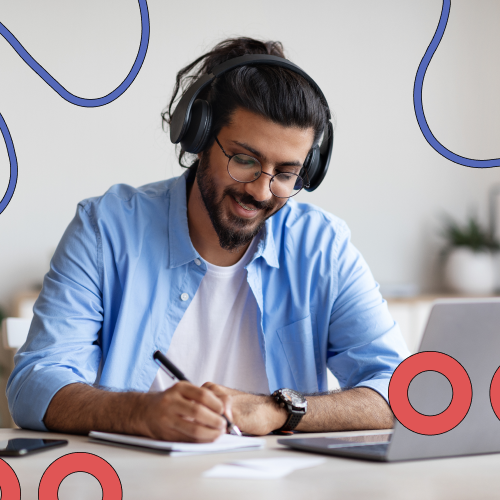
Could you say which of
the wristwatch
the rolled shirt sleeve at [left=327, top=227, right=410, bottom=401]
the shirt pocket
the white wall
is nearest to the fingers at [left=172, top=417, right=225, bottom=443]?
the wristwatch

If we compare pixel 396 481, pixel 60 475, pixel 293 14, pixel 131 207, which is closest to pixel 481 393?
pixel 396 481

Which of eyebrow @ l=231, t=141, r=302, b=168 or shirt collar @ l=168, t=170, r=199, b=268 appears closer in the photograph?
eyebrow @ l=231, t=141, r=302, b=168

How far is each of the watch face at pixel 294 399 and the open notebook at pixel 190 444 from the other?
8.0 inches

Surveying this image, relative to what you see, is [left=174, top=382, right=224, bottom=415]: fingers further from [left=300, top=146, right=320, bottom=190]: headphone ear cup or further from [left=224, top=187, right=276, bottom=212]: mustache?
[left=300, top=146, right=320, bottom=190]: headphone ear cup

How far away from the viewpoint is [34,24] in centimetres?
272

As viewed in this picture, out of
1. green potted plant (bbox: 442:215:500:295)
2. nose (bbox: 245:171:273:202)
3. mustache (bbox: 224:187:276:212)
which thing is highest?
nose (bbox: 245:171:273:202)

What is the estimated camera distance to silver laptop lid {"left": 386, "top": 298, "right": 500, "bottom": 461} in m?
0.74

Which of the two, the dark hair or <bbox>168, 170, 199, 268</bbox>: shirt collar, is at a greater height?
the dark hair

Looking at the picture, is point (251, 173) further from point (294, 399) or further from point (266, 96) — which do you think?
point (294, 399)

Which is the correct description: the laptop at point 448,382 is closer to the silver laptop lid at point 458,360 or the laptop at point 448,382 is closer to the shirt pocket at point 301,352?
the silver laptop lid at point 458,360

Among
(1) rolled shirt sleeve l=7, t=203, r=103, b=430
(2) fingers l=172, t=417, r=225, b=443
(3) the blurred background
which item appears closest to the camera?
(2) fingers l=172, t=417, r=225, b=443

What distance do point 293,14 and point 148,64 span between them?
2.64ft

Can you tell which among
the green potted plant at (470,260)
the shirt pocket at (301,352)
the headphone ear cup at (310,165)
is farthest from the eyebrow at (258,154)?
the green potted plant at (470,260)

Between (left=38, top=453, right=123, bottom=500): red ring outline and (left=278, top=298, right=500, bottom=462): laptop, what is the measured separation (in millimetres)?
305
